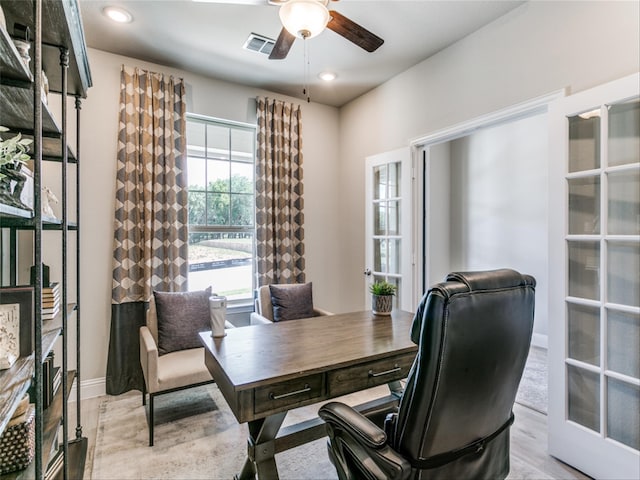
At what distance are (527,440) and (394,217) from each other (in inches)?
Answer: 82.1

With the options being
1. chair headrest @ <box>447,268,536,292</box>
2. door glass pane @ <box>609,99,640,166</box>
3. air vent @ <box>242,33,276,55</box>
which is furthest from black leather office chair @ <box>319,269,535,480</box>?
air vent @ <box>242,33,276,55</box>

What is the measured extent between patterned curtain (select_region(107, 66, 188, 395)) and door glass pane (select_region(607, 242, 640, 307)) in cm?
320

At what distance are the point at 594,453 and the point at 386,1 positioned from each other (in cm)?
307

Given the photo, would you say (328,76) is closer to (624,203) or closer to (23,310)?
(624,203)

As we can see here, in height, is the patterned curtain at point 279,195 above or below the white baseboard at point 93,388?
above

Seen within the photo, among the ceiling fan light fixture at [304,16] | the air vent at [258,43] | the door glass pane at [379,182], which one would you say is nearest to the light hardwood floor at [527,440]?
the door glass pane at [379,182]

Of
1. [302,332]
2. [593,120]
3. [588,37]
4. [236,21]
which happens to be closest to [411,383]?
[302,332]

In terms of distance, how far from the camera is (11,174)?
1070mm

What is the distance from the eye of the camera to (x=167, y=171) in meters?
3.14

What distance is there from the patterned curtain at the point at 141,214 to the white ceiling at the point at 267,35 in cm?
32

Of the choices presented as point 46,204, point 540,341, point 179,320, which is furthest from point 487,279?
point 540,341

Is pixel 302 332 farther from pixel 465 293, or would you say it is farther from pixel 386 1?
pixel 386 1

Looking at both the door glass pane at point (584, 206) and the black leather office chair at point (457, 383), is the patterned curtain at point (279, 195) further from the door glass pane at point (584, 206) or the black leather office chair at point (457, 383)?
the black leather office chair at point (457, 383)

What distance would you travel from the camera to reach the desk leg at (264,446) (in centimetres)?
156
